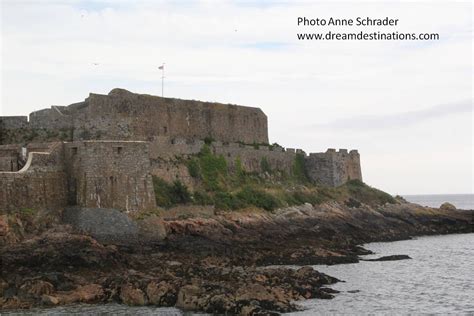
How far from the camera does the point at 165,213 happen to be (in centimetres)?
3772

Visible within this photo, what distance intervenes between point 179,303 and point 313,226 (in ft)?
67.3

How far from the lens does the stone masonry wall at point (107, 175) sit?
34906 mm

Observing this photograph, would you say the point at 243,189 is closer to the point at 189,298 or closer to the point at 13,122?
the point at 13,122

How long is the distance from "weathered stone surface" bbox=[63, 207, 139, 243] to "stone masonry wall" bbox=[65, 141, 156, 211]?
0.40 metres

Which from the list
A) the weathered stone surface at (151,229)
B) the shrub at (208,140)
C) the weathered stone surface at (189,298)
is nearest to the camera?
the weathered stone surface at (189,298)

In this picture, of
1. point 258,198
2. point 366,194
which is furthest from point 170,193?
point 366,194

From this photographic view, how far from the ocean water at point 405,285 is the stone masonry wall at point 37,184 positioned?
1288cm

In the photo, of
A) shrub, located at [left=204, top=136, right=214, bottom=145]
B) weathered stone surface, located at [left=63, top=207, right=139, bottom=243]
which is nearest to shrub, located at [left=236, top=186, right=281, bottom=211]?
shrub, located at [left=204, top=136, right=214, bottom=145]

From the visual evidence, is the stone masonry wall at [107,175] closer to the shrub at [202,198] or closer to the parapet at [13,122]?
the shrub at [202,198]

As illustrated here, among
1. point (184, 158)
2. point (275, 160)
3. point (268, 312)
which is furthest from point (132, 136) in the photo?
point (268, 312)

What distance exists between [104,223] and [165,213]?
431 cm

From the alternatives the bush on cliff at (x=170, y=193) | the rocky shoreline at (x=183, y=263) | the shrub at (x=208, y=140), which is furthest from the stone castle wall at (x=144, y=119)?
the rocky shoreline at (x=183, y=263)

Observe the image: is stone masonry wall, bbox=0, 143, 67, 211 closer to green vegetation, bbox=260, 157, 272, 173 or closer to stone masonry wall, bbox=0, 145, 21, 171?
stone masonry wall, bbox=0, 145, 21, 171

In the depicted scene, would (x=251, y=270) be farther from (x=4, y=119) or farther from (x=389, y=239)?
(x=389, y=239)
